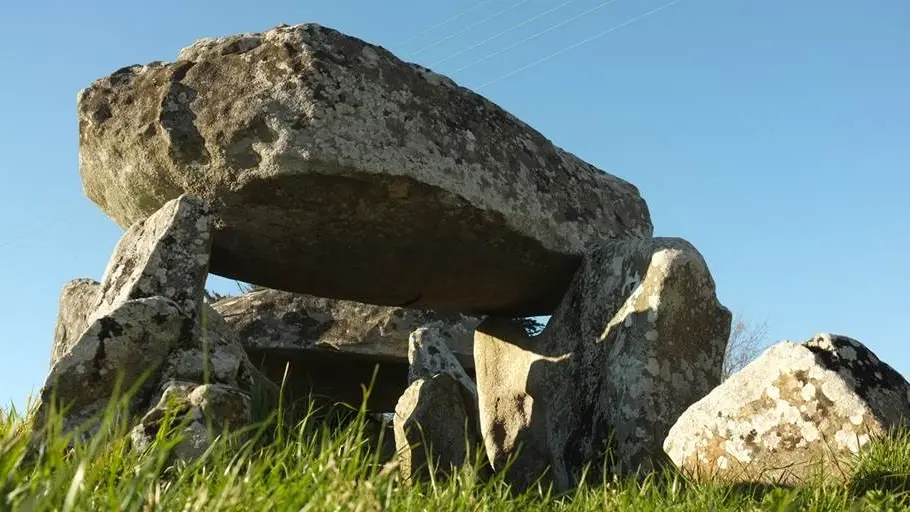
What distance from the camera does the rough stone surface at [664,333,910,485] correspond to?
5.62 m

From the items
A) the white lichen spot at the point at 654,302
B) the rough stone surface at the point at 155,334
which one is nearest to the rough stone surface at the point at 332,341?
the rough stone surface at the point at 155,334

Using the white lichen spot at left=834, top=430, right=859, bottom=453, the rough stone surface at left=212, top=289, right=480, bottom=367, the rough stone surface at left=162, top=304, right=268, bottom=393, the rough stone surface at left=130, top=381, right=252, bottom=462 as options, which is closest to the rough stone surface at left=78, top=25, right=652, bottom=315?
the rough stone surface at left=162, top=304, right=268, bottom=393

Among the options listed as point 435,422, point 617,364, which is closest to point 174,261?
point 435,422

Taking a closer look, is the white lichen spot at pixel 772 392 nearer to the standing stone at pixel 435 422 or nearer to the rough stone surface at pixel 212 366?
the standing stone at pixel 435 422

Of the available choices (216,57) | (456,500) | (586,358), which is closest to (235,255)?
(216,57)

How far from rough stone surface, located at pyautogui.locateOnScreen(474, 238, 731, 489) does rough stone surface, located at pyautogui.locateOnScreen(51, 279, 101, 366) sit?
151 inches

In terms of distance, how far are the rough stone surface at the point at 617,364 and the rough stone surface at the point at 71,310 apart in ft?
12.6

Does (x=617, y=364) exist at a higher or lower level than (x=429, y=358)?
higher

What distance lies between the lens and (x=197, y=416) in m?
5.16

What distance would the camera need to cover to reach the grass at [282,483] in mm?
2275

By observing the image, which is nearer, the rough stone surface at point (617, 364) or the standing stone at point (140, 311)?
the standing stone at point (140, 311)

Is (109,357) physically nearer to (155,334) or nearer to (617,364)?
(155,334)

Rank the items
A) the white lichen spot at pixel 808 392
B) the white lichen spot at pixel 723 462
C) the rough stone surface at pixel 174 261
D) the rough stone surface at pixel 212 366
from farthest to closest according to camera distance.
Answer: the rough stone surface at pixel 174 261 → the rough stone surface at pixel 212 366 → the white lichen spot at pixel 723 462 → the white lichen spot at pixel 808 392

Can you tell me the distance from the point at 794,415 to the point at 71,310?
21.3 feet
